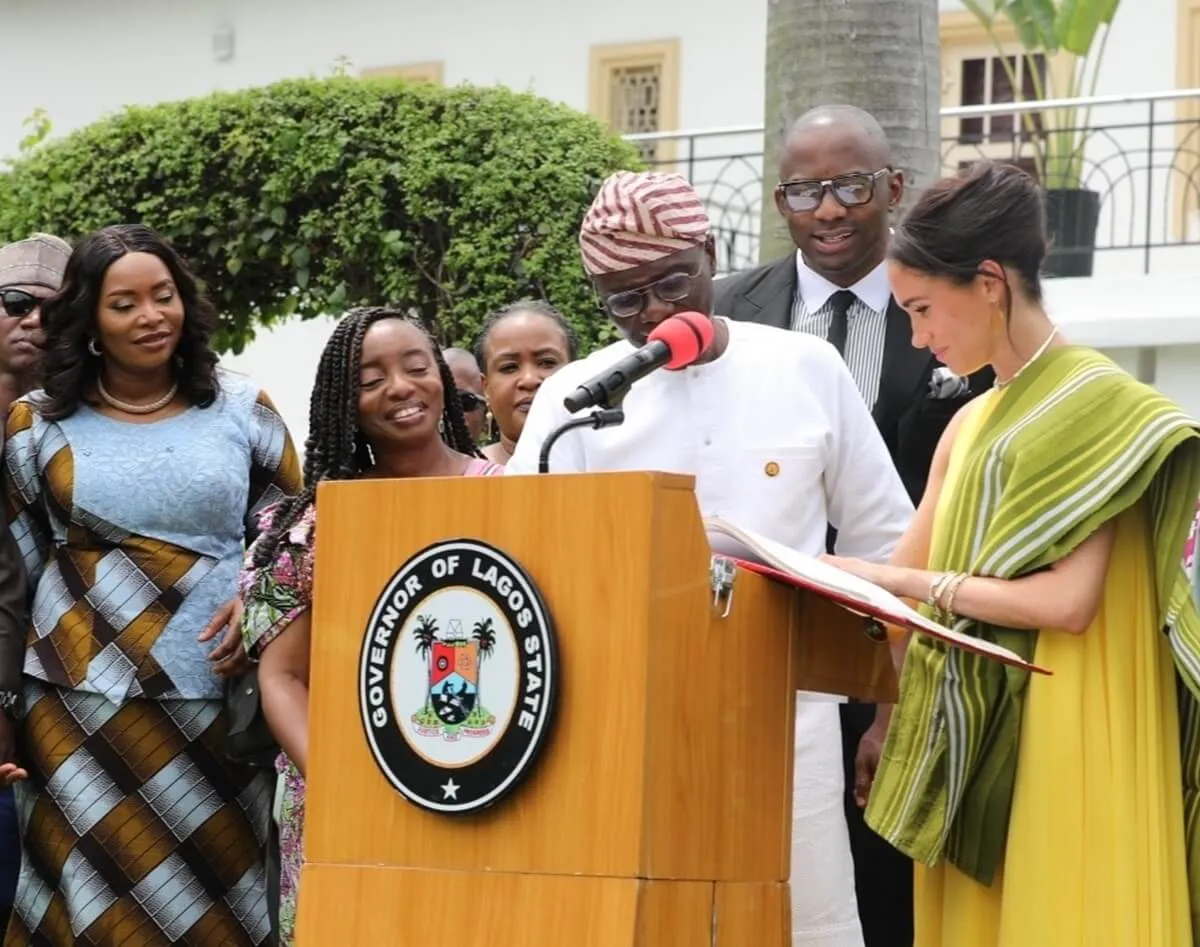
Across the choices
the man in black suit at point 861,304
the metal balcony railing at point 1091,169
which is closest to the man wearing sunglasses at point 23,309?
the man in black suit at point 861,304

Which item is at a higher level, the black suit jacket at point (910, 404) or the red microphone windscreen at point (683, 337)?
the red microphone windscreen at point (683, 337)

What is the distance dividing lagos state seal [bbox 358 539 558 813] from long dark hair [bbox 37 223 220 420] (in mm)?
2353

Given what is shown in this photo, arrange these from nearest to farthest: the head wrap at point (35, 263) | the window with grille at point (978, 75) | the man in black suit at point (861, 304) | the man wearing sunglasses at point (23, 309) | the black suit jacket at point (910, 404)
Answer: the man in black suit at point (861, 304) → the black suit jacket at point (910, 404) → the man wearing sunglasses at point (23, 309) → the head wrap at point (35, 263) → the window with grille at point (978, 75)

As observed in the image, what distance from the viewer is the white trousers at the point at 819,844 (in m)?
4.46

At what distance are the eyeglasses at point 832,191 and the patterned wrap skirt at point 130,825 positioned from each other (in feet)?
6.33

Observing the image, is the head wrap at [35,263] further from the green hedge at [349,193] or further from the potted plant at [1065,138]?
the potted plant at [1065,138]

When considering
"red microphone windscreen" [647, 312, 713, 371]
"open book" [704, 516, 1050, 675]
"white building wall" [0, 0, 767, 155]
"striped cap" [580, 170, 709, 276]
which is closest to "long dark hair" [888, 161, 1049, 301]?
"red microphone windscreen" [647, 312, 713, 371]

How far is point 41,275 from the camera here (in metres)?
6.66

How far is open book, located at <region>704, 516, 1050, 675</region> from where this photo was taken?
3598 mm

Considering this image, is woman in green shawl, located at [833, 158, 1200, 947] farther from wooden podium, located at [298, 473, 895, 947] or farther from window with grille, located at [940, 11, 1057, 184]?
window with grille, located at [940, 11, 1057, 184]

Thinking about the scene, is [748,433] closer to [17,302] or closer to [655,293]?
[655,293]

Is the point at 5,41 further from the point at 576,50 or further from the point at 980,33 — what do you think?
the point at 980,33

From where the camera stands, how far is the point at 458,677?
369 cm

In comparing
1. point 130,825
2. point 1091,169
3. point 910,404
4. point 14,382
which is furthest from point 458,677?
point 1091,169
